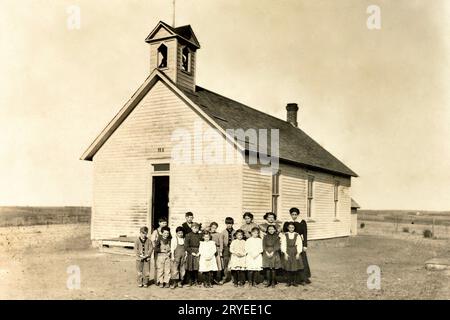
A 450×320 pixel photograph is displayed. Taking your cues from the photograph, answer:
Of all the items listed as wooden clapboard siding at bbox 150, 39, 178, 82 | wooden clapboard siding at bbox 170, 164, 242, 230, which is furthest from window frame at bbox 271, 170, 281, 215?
wooden clapboard siding at bbox 150, 39, 178, 82

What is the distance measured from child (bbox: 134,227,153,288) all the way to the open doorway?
19.2 ft

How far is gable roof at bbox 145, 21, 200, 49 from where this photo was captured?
632 inches

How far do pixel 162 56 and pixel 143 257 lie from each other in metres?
8.93

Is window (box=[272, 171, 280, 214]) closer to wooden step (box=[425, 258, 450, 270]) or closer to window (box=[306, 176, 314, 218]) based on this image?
window (box=[306, 176, 314, 218])

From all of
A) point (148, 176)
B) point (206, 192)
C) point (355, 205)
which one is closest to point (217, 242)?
point (206, 192)

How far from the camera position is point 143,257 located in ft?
33.1

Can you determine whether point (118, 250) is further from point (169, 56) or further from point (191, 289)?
point (169, 56)

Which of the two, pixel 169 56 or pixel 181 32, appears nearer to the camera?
pixel 169 56

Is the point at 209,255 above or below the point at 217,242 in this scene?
below

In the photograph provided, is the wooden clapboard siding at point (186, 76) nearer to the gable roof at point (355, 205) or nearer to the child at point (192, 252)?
the child at point (192, 252)

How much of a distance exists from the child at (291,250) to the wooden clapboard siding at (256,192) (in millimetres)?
3780
